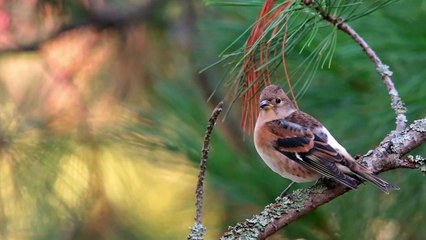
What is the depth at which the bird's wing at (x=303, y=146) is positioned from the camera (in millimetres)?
1726

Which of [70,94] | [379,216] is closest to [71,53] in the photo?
[70,94]

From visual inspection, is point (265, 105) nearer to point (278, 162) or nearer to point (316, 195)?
point (278, 162)

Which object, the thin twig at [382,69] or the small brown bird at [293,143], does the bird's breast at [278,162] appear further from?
the thin twig at [382,69]

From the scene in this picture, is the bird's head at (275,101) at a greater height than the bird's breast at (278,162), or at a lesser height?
greater

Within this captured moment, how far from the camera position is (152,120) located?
2.27m

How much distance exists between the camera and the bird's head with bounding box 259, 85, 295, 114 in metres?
1.90

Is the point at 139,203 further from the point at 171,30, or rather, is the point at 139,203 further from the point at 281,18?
the point at 281,18

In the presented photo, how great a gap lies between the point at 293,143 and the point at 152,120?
1.67 ft

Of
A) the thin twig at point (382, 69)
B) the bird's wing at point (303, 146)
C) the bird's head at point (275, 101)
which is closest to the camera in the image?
the thin twig at point (382, 69)

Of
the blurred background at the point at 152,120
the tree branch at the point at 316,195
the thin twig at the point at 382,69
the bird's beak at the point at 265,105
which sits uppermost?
the blurred background at the point at 152,120

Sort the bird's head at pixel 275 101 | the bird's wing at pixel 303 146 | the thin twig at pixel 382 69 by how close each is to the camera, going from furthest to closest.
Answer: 1. the bird's head at pixel 275 101
2. the bird's wing at pixel 303 146
3. the thin twig at pixel 382 69

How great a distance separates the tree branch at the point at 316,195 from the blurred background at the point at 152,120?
0.32 meters

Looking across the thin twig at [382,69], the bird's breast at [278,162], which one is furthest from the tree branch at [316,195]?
the bird's breast at [278,162]

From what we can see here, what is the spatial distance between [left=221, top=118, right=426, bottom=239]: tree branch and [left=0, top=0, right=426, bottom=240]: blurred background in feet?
1.05
